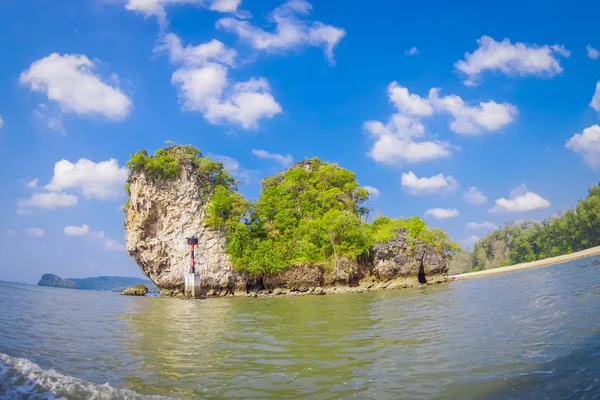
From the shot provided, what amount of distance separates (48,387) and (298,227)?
3839cm

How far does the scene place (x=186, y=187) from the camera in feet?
139

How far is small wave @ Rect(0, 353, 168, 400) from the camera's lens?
5109mm

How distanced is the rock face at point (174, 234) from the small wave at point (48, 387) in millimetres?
34970

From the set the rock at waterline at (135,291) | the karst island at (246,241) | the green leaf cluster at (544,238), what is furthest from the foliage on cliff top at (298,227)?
the green leaf cluster at (544,238)

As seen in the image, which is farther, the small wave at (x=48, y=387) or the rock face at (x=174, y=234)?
the rock face at (x=174, y=234)

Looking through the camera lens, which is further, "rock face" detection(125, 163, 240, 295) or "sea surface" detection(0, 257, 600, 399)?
"rock face" detection(125, 163, 240, 295)

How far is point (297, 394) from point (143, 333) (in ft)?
26.0

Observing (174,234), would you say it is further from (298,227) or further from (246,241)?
(298,227)

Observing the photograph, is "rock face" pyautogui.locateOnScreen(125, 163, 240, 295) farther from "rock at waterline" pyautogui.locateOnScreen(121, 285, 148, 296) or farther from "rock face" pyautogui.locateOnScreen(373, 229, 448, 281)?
"rock face" pyautogui.locateOnScreen(373, 229, 448, 281)

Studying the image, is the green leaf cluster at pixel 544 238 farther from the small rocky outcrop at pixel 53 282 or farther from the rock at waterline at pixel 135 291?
the small rocky outcrop at pixel 53 282

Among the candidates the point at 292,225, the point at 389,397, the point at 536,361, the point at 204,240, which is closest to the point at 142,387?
the point at 389,397

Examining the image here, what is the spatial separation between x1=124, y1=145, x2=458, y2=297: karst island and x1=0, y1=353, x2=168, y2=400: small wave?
32411 millimetres

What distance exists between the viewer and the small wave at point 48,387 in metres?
5.11

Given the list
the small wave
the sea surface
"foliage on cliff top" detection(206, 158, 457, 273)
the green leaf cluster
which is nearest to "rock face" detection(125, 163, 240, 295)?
"foliage on cliff top" detection(206, 158, 457, 273)
